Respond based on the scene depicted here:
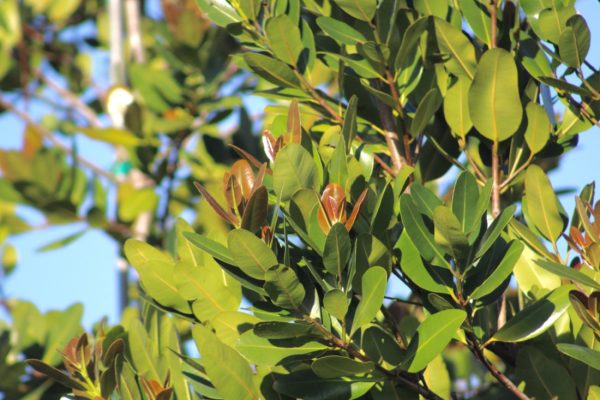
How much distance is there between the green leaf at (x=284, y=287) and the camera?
0.85m

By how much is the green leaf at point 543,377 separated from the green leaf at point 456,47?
366 mm

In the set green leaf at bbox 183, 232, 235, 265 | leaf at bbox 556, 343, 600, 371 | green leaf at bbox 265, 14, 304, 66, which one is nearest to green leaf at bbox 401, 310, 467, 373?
leaf at bbox 556, 343, 600, 371

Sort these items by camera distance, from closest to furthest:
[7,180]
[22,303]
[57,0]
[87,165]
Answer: [22,303]
[7,180]
[87,165]
[57,0]

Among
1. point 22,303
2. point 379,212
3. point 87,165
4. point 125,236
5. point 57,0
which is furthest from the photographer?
point 57,0

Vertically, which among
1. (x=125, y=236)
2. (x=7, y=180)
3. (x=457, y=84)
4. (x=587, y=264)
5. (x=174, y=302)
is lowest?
(x=125, y=236)

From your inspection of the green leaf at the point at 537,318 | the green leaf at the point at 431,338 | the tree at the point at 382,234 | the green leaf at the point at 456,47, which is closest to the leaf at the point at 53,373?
the tree at the point at 382,234

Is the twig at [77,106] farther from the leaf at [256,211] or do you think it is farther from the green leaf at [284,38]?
the leaf at [256,211]

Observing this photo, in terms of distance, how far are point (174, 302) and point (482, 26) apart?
541mm

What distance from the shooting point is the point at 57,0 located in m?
3.22

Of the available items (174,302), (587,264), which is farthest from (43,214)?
(587,264)

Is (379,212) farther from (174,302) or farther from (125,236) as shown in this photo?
(125,236)

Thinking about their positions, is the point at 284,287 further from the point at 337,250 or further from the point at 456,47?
the point at 456,47

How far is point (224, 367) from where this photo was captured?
3.17 feet

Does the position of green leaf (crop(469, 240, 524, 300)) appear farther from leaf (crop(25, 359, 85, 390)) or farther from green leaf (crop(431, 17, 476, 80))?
leaf (crop(25, 359, 85, 390))
